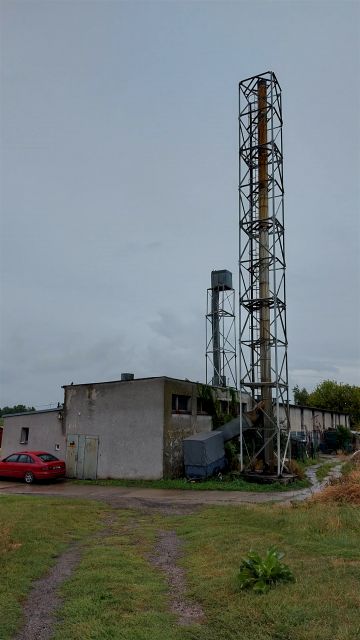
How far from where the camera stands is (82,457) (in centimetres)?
2186

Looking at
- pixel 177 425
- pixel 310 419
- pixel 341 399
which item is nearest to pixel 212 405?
pixel 177 425

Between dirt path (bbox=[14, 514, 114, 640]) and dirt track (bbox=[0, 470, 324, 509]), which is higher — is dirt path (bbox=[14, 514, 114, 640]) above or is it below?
below

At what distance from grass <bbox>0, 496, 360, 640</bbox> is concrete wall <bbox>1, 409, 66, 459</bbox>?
1109 centimetres

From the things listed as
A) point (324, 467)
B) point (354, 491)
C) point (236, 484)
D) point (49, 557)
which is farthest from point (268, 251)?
point (49, 557)

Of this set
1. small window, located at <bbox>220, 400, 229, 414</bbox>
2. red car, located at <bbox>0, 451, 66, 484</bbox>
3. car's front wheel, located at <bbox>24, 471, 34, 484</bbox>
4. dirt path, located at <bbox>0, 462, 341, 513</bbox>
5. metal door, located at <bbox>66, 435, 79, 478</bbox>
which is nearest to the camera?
dirt path, located at <bbox>0, 462, 341, 513</bbox>

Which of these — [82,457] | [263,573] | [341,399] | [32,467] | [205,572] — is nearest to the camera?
[263,573]

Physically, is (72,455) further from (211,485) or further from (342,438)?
(342,438)

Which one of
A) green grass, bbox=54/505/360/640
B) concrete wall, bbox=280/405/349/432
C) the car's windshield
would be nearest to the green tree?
concrete wall, bbox=280/405/349/432

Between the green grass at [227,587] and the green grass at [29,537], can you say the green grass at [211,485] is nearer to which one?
the green grass at [29,537]

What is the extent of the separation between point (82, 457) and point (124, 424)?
2645 millimetres

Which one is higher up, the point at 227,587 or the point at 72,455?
the point at 72,455

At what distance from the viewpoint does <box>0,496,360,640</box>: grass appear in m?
5.30

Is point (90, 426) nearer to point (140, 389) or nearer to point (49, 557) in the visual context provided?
point (140, 389)

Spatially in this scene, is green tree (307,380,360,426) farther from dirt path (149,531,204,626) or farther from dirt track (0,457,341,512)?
dirt path (149,531,204,626)
